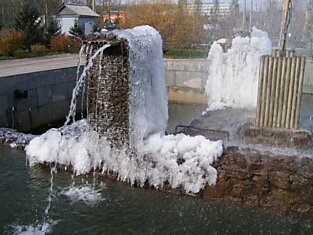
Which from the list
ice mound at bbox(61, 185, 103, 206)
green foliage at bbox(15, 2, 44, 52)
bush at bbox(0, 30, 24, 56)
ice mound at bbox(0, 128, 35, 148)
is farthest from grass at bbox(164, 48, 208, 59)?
ice mound at bbox(61, 185, 103, 206)

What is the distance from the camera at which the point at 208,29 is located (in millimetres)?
30203

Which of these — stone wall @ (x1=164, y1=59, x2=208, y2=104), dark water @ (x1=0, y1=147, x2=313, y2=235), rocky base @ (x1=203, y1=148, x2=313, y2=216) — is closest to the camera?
dark water @ (x1=0, y1=147, x2=313, y2=235)

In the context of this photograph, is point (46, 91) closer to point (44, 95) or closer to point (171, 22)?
point (44, 95)

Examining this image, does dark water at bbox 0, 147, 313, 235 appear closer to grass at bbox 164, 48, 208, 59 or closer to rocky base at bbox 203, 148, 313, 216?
rocky base at bbox 203, 148, 313, 216

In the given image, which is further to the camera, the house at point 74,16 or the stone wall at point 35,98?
the house at point 74,16

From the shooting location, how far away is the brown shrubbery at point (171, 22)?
26.8 m

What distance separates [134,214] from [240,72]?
7463 mm

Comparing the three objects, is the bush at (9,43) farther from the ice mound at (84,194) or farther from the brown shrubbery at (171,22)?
the ice mound at (84,194)

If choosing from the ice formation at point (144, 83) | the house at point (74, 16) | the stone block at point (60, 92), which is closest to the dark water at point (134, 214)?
the ice formation at point (144, 83)

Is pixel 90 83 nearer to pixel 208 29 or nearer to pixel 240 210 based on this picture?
pixel 240 210

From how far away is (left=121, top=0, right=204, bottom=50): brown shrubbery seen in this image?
1054 inches

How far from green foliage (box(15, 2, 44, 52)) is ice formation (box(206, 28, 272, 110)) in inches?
537

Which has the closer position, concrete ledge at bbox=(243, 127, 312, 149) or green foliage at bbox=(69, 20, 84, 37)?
concrete ledge at bbox=(243, 127, 312, 149)

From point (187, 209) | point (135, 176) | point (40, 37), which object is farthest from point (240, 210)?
point (40, 37)
